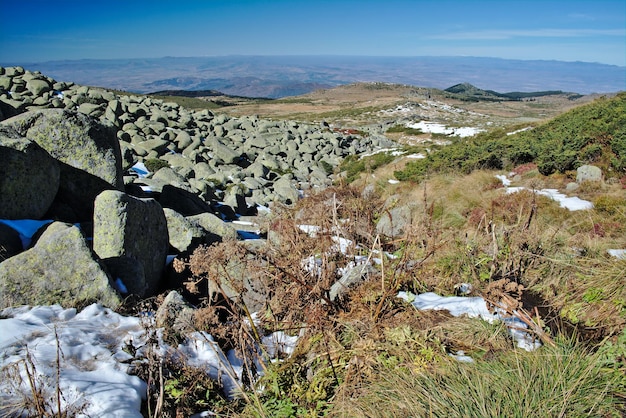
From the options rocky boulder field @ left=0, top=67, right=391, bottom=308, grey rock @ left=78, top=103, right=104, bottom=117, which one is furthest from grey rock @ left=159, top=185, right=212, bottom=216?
grey rock @ left=78, top=103, right=104, bottom=117

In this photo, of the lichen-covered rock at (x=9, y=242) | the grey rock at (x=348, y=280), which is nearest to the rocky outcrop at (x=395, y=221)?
the grey rock at (x=348, y=280)

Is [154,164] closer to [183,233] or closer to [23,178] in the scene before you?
[183,233]

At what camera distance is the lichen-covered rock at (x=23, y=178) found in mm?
5598

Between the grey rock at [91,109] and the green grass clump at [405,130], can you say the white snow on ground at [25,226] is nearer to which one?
the grey rock at [91,109]

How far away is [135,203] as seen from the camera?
5.69m

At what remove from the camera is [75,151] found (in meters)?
7.07

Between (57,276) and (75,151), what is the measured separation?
139 inches

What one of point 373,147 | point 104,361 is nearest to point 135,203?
point 104,361

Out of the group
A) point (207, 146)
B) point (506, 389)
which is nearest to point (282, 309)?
point (506, 389)

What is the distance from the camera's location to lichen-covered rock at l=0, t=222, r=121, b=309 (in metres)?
4.36

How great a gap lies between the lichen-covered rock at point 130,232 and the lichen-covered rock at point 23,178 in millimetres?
1366

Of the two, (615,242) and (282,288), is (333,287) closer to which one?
(282,288)

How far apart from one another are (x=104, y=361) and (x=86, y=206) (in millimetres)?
4573

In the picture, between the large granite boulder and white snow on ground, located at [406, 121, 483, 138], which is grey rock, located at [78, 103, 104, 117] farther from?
white snow on ground, located at [406, 121, 483, 138]
